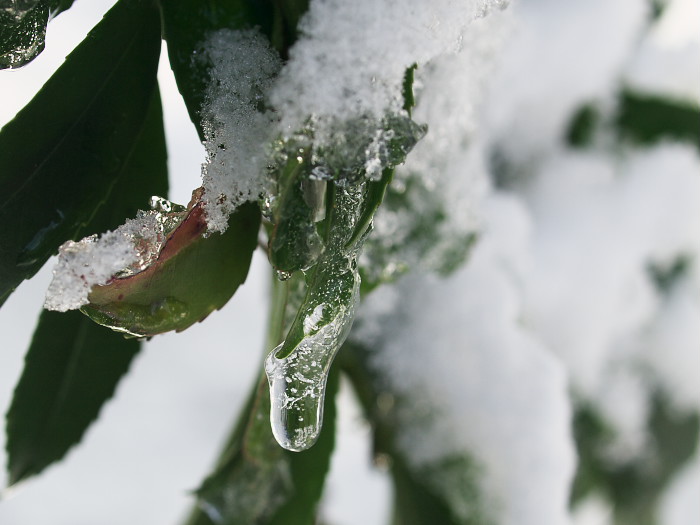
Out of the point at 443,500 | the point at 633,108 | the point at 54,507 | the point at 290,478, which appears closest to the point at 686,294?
the point at 633,108

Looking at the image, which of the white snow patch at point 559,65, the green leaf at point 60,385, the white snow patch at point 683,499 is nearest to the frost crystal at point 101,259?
the green leaf at point 60,385

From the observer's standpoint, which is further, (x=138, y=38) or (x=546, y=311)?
(x=546, y=311)

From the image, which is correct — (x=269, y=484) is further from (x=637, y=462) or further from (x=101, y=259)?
(x=637, y=462)

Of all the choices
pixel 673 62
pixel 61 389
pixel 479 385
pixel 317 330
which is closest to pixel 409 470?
pixel 479 385

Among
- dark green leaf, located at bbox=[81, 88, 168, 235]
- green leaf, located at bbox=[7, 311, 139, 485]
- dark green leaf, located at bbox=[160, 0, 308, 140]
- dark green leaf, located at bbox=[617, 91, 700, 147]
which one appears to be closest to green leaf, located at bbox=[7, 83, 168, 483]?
green leaf, located at bbox=[7, 311, 139, 485]

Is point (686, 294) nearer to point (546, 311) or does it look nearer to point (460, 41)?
point (546, 311)

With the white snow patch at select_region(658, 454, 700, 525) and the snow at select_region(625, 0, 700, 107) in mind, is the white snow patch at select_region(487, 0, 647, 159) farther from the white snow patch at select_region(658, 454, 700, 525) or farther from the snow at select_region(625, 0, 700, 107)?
the white snow patch at select_region(658, 454, 700, 525)
